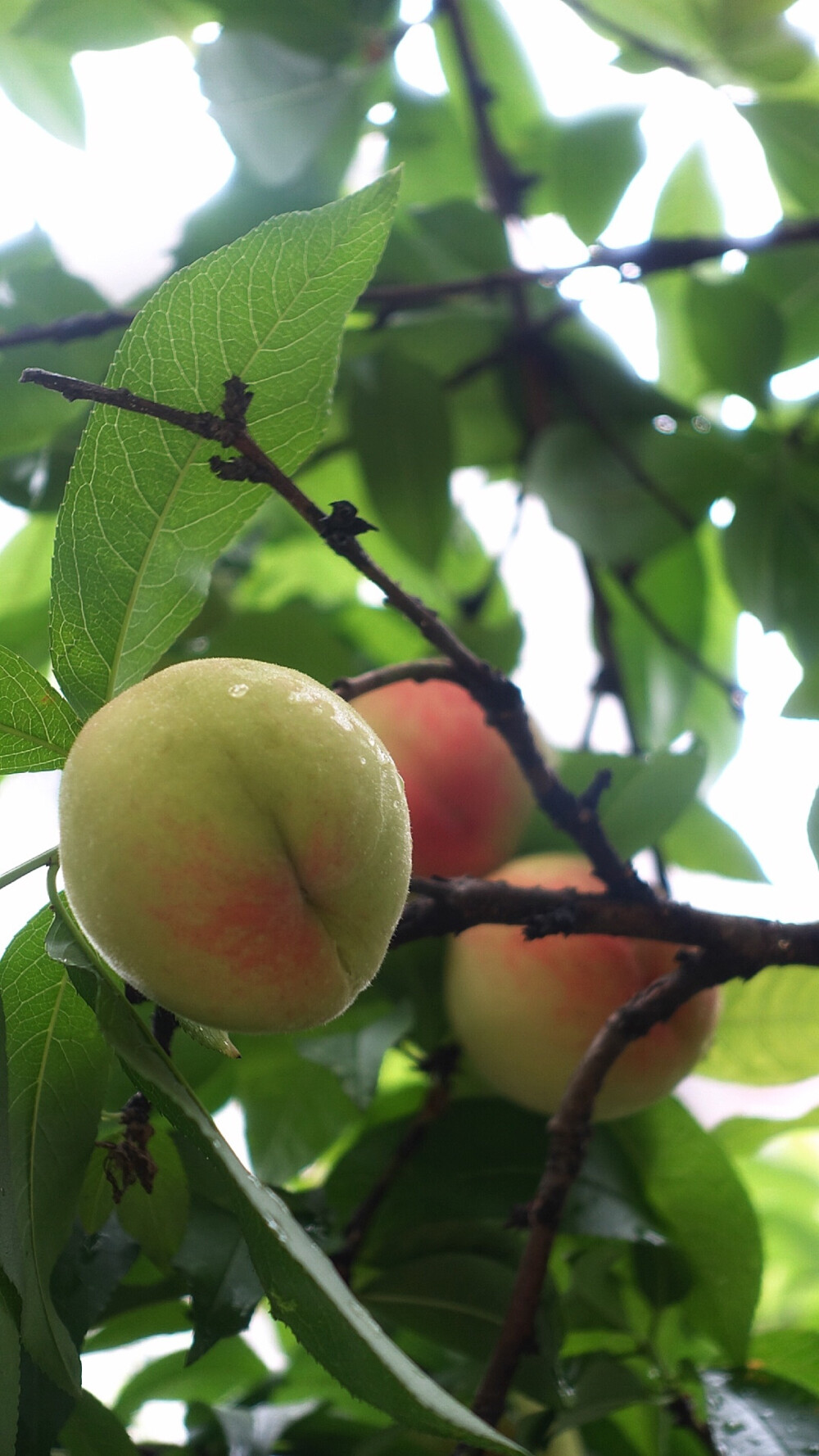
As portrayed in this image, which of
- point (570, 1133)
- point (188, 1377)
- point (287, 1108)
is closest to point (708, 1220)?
point (570, 1133)

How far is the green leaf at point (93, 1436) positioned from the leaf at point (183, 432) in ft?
1.10

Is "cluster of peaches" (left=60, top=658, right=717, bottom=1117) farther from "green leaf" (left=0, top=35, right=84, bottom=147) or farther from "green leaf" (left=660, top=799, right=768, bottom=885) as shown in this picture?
"green leaf" (left=0, top=35, right=84, bottom=147)

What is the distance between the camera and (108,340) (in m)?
1.03

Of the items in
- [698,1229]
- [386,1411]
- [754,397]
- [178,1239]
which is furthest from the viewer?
[754,397]

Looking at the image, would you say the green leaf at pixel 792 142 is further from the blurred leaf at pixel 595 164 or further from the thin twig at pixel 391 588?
the thin twig at pixel 391 588

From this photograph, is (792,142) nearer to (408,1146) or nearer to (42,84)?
(42,84)

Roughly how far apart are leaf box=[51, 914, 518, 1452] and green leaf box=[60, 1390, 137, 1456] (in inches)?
8.2

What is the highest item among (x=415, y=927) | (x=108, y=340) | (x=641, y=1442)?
(x=108, y=340)

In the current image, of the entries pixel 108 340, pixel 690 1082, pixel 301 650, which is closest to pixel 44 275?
pixel 108 340

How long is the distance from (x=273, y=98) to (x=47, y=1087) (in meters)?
0.96

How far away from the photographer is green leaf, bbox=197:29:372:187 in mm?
1025

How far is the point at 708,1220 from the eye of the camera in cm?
77

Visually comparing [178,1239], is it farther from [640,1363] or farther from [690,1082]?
[690,1082]

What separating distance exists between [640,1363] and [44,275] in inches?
41.4
